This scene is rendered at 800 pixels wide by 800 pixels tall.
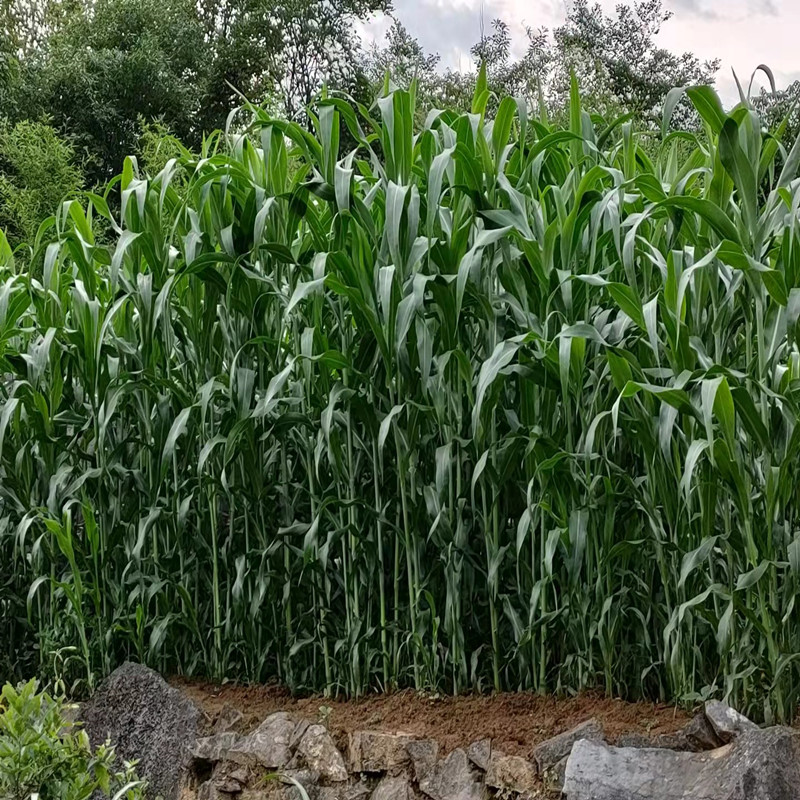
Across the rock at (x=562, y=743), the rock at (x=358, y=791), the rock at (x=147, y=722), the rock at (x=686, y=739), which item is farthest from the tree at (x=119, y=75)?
the rock at (x=686, y=739)

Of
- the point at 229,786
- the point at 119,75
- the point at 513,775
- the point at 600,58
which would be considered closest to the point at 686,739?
the point at 513,775

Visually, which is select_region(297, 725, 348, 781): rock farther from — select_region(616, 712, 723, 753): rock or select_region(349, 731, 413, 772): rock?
select_region(616, 712, 723, 753): rock

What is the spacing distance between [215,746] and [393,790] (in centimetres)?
53

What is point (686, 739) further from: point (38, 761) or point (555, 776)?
point (38, 761)

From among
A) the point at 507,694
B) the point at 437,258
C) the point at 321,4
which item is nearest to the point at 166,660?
the point at 507,694

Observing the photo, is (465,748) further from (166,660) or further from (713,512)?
(166,660)

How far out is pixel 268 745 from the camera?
2260 mm

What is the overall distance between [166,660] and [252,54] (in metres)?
16.2

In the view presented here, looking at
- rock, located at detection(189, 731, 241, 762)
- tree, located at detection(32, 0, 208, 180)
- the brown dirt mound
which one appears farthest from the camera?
tree, located at detection(32, 0, 208, 180)

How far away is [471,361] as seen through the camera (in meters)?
2.36

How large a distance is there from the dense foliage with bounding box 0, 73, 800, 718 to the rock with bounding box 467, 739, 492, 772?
0.29 meters

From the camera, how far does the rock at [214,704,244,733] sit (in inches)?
93.8

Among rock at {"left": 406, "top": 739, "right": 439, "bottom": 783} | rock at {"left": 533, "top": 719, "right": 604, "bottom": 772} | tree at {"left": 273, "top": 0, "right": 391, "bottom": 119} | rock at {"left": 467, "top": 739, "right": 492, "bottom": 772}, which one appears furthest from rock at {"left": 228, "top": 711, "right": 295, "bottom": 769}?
tree at {"left": 273, "top": 0, "right": 391, "bottom": 119}

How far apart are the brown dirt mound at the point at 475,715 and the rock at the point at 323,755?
0.11 feet
